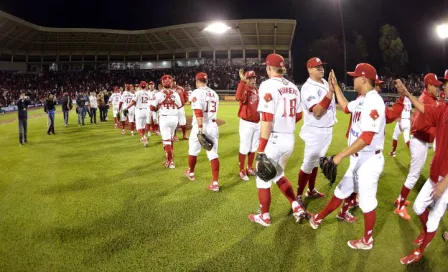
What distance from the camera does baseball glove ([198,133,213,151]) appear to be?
6.21 metres

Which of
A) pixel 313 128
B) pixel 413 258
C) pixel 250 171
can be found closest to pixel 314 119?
pixel 313 128

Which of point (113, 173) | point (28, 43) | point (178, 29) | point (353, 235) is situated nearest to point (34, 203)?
point (113, 173)

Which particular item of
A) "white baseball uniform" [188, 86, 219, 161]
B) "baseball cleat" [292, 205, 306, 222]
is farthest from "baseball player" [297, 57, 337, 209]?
"white baseball uniform" [188, 86, 219, 161]

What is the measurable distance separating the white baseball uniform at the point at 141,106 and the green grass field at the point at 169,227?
354 cm

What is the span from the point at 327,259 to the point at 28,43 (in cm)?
5163

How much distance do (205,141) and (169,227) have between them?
1985 millimetres

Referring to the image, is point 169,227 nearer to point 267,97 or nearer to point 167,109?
point 267,97

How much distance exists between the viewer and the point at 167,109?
8.34 metres

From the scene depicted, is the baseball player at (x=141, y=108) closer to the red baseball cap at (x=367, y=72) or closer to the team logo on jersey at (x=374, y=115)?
the red baseball cap at (x=367, y=72)

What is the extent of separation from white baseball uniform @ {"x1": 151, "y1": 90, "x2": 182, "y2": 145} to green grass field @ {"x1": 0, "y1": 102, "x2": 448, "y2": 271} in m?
1.04

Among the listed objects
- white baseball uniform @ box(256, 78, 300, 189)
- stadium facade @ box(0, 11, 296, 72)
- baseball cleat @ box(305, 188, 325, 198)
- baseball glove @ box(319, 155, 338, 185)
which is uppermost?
stadium facade @ box(0, 11, 296, 72)

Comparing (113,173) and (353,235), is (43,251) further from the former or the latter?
(353,235)

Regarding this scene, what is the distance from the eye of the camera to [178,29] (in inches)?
1603

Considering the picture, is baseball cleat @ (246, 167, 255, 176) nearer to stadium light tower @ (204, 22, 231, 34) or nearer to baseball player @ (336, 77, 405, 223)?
baseball player @ (336, 77, 405, 223)
